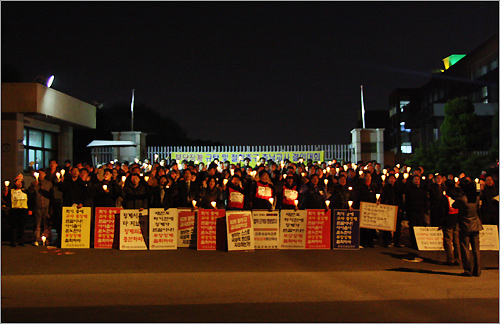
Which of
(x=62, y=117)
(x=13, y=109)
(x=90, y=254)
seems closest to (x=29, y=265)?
(x=90, y=254)

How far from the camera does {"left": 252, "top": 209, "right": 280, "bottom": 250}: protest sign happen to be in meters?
10.7

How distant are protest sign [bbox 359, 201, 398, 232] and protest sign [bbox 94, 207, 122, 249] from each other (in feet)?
20.1

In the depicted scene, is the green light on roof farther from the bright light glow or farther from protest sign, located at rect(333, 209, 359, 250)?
protest sign, located at rect(333, 209, 359, 250)

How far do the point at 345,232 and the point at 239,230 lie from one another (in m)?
2.65

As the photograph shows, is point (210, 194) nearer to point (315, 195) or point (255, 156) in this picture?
point (315, 195)

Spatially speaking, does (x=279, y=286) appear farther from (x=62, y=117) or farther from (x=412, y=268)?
(x=62, y=117)

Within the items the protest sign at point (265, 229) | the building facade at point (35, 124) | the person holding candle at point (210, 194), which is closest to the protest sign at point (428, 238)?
the protest sign at point (265, 229)

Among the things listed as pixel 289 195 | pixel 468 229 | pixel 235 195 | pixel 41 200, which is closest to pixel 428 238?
pixel 468 229

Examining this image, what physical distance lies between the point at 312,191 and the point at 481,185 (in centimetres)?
493

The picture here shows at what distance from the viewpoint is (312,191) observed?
11539 millimetres

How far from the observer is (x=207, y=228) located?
1064 cm

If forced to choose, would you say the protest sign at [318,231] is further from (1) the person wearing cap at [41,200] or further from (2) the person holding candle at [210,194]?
(1) the person wearing cap at [41,200]

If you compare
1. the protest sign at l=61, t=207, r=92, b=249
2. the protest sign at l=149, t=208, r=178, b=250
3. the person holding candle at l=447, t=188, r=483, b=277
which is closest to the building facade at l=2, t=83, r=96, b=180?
the protest sign at l=61, t=207, r=92, b=249

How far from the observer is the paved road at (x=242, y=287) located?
5.88m
